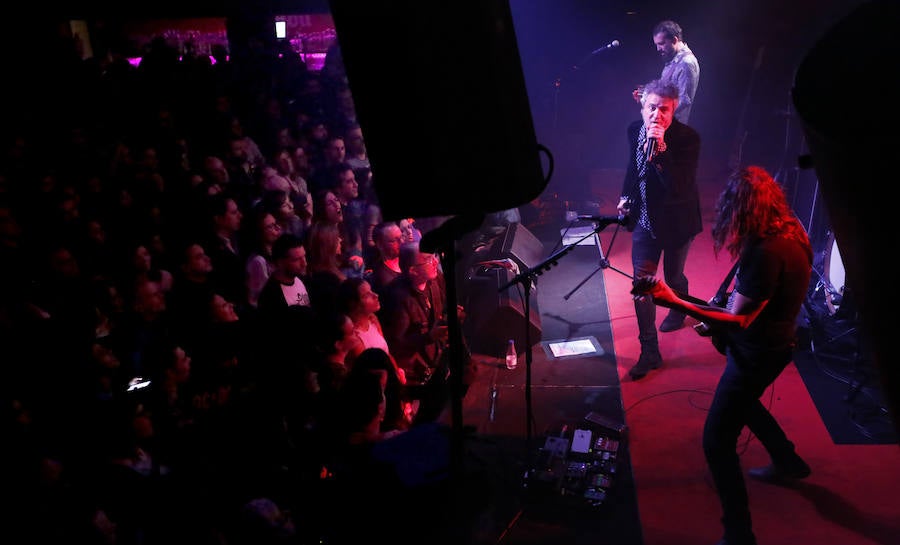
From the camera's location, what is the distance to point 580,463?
319 centimetres

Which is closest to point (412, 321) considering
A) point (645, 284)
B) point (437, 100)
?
point (645, 284)

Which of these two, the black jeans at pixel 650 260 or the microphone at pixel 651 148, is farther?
the black jeans at pixel 650 260

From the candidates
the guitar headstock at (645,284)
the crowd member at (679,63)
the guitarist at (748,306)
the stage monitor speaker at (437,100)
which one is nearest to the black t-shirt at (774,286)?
the guitarist at (748,306)

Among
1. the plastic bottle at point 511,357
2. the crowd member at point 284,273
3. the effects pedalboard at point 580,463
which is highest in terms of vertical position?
the crowd member at point 284,273

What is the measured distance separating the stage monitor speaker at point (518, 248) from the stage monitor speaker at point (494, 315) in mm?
378

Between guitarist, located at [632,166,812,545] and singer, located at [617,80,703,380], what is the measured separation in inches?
53.3

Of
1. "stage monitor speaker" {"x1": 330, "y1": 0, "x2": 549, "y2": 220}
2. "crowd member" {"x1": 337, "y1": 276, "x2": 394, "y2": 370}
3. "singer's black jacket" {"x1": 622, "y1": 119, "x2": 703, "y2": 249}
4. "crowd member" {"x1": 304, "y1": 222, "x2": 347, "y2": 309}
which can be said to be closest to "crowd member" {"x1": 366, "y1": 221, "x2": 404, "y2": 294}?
"crowd member" {"x1": 304, "y1": 222, "x2": 347, "y2": 309}

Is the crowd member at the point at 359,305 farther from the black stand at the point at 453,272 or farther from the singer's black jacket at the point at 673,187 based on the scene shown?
the singer's black jacket at the point at 673,187

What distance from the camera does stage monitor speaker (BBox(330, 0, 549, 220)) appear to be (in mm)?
1223

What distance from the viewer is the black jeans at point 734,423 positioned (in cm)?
254

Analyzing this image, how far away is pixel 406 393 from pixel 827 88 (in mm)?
3198

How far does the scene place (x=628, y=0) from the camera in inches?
344

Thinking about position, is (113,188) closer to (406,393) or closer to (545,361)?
(406,393)

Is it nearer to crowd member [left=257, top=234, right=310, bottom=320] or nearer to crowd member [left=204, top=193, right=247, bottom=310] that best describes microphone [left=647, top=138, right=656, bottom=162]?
crowd member [left=257, top=234, right=310, bottom=320]
